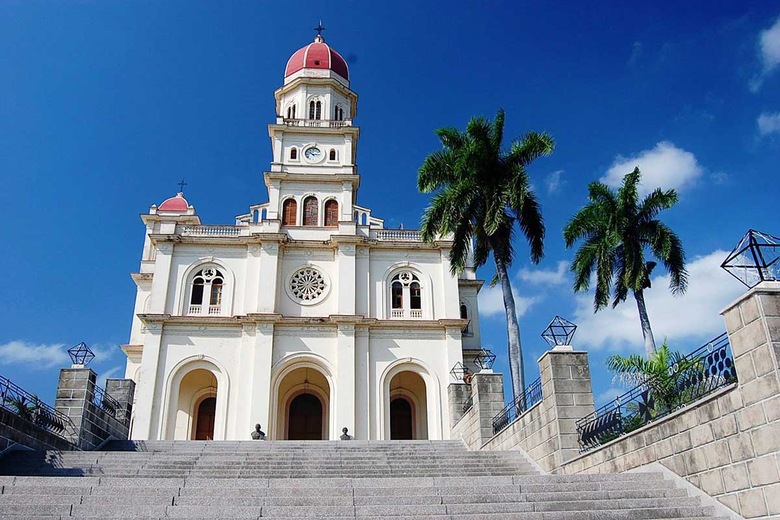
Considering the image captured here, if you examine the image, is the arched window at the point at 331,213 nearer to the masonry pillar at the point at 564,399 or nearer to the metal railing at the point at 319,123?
the metal railing at the point at 319,123

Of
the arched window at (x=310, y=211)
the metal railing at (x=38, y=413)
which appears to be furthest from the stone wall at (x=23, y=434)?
the arched window at (x=310, y=211)

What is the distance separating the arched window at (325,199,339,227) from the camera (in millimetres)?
31781

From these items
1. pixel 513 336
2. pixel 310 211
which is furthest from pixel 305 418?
pixel 513 336

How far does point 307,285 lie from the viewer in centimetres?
2955

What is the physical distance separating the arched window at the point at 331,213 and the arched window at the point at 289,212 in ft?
5.14

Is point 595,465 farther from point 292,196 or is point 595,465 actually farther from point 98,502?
point 292,196

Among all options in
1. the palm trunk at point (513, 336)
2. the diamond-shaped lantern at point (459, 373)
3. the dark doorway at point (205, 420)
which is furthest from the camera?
the dark doorway at point (205, 420)

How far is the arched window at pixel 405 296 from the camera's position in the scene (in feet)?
96.3

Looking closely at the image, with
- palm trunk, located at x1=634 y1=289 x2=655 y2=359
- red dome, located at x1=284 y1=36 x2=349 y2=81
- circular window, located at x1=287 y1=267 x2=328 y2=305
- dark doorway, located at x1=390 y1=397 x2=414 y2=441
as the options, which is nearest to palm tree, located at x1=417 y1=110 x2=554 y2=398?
palm trunk, located at x1=634 y1=289 x2=655 y2=359

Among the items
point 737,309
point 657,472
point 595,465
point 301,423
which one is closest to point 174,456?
point 595,465

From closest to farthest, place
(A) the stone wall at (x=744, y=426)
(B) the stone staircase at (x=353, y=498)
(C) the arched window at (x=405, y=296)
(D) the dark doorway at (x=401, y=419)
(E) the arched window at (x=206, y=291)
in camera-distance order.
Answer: (A) the stone wall at (x=744, y=426), (B) the stone staircase at (x=353, y=498), (E) the arched window at (x=206, y=291), (C) the arched window at (x=405, y=296), (D) the dark doorway at (x=401, y=419)

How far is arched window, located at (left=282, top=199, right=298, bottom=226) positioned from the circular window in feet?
10.2

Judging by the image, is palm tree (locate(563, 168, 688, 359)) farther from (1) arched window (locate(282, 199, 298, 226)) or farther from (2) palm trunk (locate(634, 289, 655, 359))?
(1) arched window (locate(282, 199, 298, 226))

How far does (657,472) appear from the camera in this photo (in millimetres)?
9367
